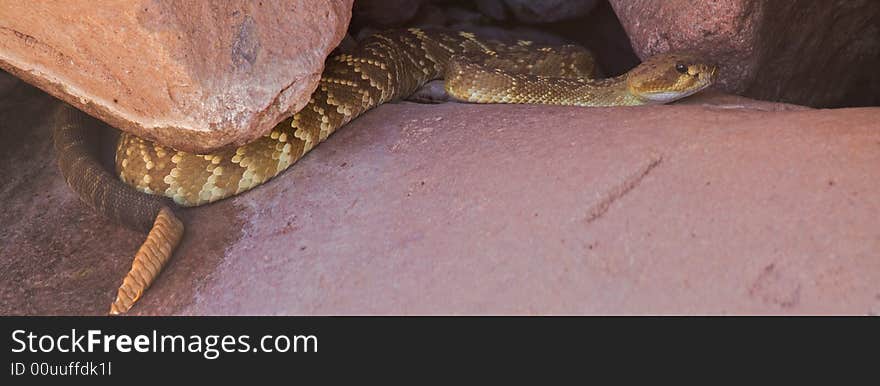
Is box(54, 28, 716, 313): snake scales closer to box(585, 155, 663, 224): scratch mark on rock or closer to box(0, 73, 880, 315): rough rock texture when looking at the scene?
box(0, 73, 880, 315): rough rock texture

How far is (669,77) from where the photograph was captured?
412 centimetres

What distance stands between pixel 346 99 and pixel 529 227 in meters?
1.48

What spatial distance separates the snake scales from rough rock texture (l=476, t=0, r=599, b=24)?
0.68m

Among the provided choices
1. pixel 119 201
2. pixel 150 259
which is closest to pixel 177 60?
pixel 150 259

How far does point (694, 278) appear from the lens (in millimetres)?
2391

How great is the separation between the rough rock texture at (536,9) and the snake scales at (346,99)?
68cm

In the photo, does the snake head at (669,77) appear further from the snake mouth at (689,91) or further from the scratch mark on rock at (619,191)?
the scratch mark on rock at (619,191)

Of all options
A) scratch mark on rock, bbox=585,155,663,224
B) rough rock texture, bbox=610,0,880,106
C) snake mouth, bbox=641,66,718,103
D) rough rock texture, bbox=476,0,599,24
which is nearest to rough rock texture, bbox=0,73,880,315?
scratch mark on rock, bbox=585,155,663,224

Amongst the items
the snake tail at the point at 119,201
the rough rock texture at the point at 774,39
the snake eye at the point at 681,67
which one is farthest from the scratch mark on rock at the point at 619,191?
the snake tail at the point at 119,201

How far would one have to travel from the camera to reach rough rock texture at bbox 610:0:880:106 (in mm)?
4043

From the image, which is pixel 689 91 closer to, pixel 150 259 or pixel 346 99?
pixel 346 99

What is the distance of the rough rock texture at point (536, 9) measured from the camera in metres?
5.52
